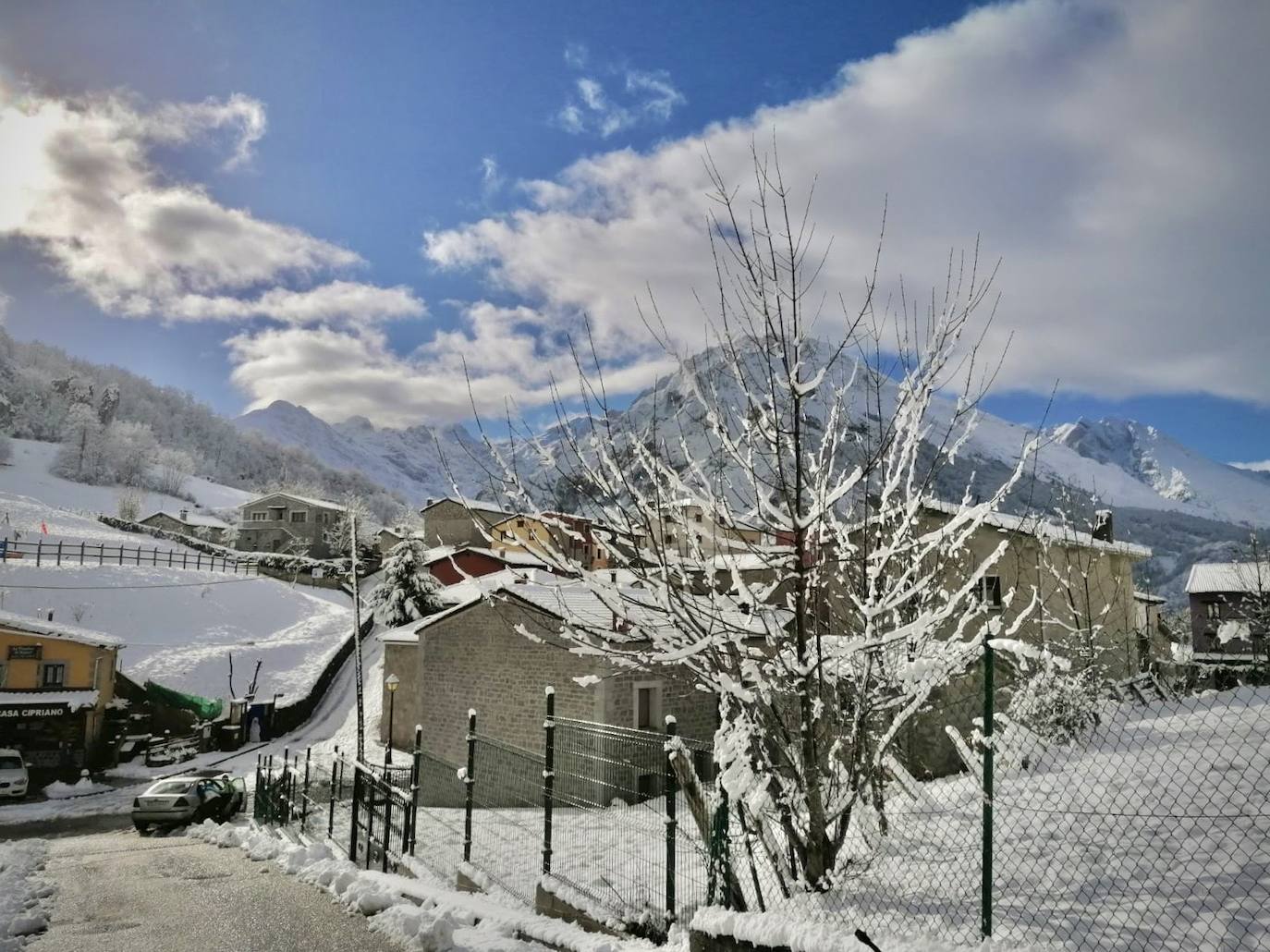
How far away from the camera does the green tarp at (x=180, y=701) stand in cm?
3372

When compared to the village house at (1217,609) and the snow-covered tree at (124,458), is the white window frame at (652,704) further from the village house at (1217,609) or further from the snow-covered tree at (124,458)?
the snow-covered tree at (124,458)

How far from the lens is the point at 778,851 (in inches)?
231

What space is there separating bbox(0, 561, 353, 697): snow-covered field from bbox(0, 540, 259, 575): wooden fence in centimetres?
193

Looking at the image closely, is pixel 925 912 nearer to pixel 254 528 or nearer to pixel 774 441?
pixel 774 441

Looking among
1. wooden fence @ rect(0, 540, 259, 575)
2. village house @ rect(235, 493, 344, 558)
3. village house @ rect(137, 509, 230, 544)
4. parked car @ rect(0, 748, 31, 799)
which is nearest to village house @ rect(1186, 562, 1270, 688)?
parked car @ rect(0, 748, 31, 799)

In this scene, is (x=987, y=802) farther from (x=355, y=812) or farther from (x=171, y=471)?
(x=171, y=471)

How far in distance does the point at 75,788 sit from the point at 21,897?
2186cm

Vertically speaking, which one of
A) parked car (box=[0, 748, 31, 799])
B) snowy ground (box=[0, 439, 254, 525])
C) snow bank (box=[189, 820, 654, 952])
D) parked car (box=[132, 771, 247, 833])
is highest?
snowy ground (box=[0, 439, 254, 525])

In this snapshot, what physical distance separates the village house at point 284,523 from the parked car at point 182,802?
65423 millimetres

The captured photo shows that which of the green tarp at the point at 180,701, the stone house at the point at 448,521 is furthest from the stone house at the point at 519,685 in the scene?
the stone house at the point at 448,521

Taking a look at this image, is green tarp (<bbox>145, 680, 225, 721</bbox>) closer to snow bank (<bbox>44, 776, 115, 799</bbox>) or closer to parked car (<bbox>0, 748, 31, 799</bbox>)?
snow bank (<bbox>44, 776, 115, 799</bbox>)

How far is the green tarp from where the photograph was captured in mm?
33719

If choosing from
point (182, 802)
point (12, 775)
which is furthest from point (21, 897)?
point (12, 775)

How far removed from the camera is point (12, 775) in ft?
77.2
